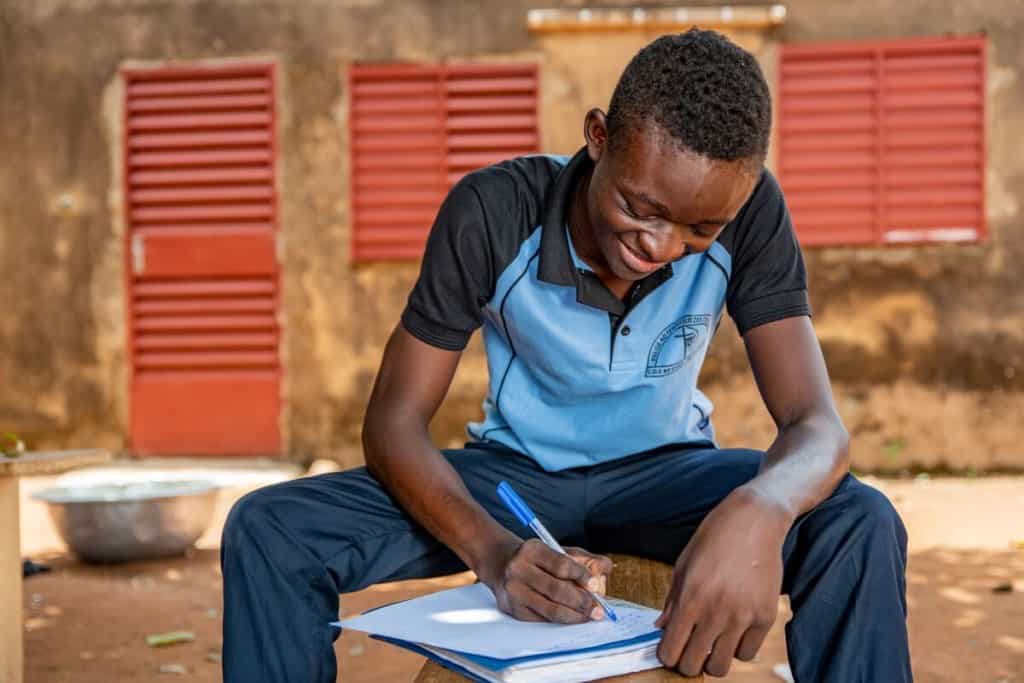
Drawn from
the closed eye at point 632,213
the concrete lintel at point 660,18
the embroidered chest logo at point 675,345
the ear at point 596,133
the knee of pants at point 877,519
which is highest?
the concrete lintel at point 660,18

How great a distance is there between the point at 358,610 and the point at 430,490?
242 centimetres

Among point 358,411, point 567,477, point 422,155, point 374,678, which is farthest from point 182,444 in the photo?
point 567,477

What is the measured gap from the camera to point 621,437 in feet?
7.37

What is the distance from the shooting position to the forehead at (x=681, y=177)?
1813 mm

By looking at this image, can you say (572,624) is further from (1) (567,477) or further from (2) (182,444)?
(2) (182,444)

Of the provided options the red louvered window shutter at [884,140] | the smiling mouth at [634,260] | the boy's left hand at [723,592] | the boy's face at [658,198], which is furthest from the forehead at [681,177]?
the red louvered window shutter at [884,140]

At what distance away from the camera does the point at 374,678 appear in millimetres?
3418

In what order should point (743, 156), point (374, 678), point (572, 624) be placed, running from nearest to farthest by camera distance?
1. point (572, 624)
2. point (743, 156)
3. point (374, 678)

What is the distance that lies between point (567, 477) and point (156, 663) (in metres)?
2.00

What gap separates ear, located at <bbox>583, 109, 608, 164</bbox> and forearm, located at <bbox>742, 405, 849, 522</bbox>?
60 cm

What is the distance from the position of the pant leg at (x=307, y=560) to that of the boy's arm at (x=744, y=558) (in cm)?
54

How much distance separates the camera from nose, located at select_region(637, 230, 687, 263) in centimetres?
189

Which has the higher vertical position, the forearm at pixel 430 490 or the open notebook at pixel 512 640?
the forearm at pixel 430 490

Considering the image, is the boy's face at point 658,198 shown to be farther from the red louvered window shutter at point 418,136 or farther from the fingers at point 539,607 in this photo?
the red louvered window shutter at point 418,136
